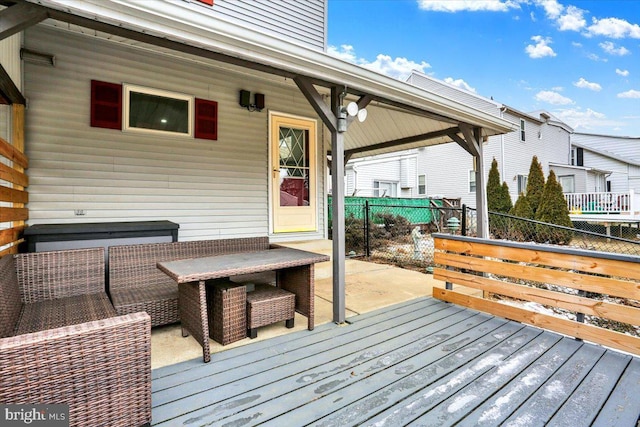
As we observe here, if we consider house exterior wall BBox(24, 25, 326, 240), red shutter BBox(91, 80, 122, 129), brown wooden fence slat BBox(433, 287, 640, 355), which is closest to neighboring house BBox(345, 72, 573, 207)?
house exterior wall BBox(24, 25, 326, 240)

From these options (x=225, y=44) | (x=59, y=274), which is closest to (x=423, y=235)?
(x=225, y=44)

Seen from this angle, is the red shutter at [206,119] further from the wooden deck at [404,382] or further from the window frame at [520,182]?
the window frame at [520,182]

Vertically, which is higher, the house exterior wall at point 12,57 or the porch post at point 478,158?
A: the house exterior wall at point 12,57

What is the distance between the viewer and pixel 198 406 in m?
1.72

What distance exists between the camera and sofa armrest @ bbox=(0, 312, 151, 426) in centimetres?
125

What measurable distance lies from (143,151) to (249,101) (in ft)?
5.32

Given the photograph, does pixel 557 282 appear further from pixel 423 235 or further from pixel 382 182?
pixel 382 182

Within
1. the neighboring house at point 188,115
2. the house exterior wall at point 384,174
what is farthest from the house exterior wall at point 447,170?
the neighboring house at point 188,115

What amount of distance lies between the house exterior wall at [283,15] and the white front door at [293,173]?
1258 millimetres

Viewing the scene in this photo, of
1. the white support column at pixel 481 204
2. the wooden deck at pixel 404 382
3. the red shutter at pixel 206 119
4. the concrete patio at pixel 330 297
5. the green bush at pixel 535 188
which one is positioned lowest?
the wooden deck at pixel 404 382

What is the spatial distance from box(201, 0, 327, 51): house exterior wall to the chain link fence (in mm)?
3237

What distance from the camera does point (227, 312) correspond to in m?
2.40

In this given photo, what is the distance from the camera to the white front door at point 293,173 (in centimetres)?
517

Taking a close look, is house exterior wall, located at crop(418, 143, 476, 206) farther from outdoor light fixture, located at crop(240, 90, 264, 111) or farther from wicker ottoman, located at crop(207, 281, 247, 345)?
wicker ottoman, located at crop(207, 281, 247, 345)
